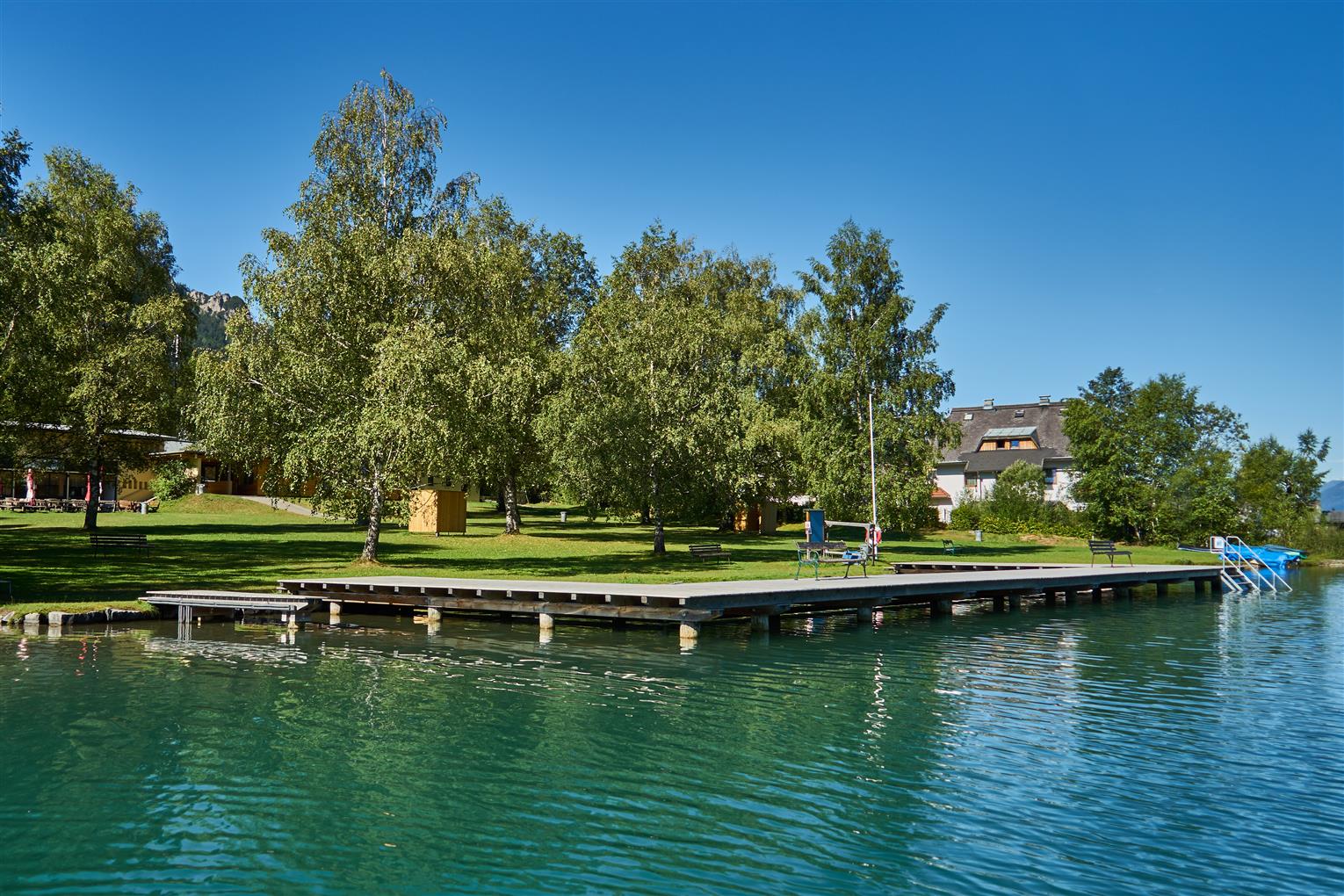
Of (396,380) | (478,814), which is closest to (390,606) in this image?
(396,380)

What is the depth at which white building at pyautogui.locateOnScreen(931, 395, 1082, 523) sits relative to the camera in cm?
8481

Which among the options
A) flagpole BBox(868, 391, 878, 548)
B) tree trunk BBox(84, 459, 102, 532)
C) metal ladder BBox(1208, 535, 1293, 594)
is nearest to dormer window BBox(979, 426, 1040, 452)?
metal ladder BBox(1208, 535, 1293, 594)

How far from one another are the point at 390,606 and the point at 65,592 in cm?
888

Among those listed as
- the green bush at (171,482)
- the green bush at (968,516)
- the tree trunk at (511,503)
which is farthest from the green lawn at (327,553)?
the green bush at (968,516)

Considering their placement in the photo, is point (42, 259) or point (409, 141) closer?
point (42, 259)

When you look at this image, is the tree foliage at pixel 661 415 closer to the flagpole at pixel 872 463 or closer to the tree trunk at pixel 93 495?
the flagpole at pixel 872 463

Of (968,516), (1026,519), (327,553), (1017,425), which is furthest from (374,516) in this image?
(1017,425)

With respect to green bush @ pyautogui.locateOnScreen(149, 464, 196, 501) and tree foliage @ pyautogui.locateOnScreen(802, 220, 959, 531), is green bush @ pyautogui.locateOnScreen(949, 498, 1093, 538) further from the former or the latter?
green bush @ pyautogui.locateOnScreen(149, 464, 196, 501)

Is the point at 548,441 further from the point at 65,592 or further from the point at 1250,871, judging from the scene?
the point at 1250,871

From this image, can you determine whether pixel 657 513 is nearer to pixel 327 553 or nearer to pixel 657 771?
pixel 327 553

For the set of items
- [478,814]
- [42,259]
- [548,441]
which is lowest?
[478,814]

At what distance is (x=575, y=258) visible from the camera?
204 ft

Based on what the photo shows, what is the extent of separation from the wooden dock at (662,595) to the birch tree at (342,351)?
5.64 m

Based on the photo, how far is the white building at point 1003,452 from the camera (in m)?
84.8
